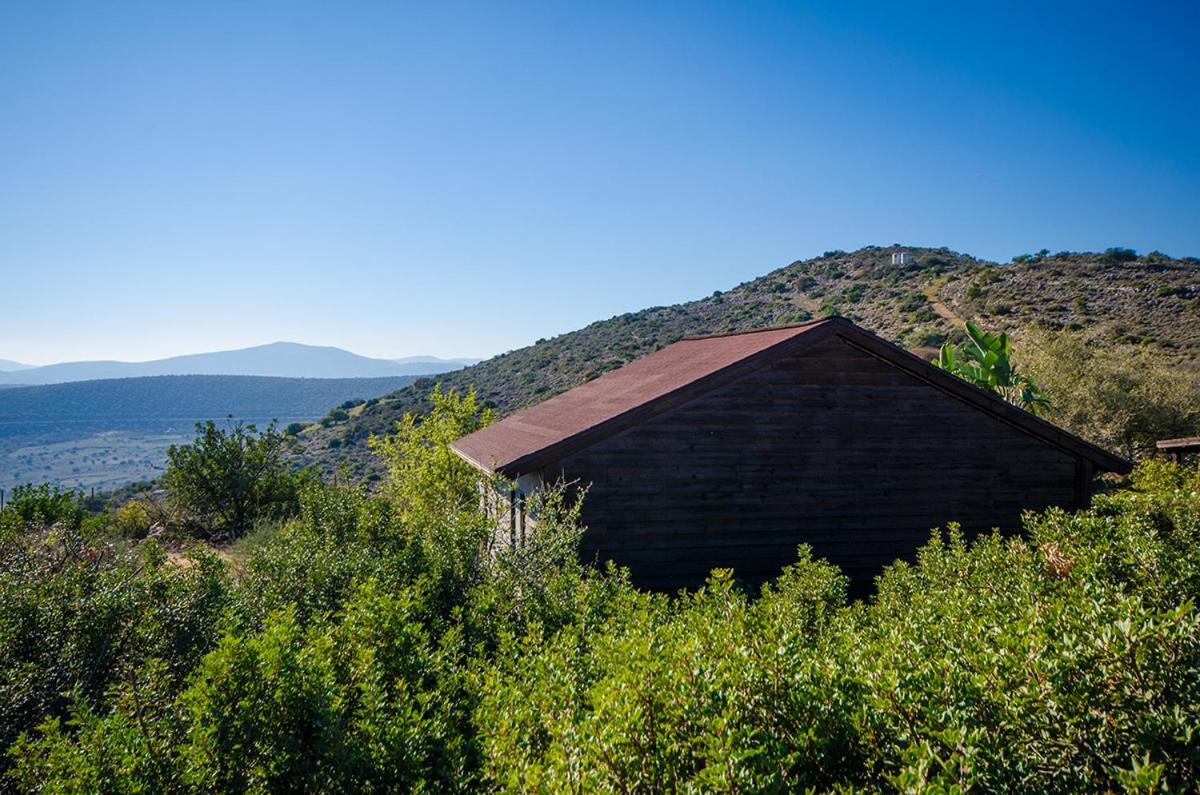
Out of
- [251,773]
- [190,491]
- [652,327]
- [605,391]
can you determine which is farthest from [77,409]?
[251,773]

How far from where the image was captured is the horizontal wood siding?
10.7 meters

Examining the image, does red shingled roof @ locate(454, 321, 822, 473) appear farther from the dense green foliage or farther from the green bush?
the green bush

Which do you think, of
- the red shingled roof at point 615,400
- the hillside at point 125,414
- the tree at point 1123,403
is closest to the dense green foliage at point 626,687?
the red shingled roof at point 615,400

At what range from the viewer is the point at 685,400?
35.6ft

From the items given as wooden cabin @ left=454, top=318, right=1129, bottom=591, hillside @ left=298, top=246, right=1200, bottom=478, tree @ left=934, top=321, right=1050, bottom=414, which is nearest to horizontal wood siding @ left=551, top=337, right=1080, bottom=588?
wooden cabin @ left=454, top=318, right=1129, bottom=591

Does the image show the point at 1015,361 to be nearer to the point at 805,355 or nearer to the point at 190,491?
the point at 805,355

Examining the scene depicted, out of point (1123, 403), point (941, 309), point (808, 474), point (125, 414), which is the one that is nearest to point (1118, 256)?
point (941, 309)

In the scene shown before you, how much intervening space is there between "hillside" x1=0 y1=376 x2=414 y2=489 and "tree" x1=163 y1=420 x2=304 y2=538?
4733 centimetres

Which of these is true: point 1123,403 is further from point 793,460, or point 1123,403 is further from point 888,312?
point 888,312

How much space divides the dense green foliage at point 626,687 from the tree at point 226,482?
1531 cm

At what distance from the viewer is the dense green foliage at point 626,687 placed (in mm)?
2773

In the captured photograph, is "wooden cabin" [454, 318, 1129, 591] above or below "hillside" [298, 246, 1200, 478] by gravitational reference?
below

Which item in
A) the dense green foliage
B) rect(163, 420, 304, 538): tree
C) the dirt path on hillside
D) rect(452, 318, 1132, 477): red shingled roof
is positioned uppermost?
the dirt path on hillside

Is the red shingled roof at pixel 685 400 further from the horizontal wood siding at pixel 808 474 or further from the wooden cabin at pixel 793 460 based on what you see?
the horizontal wood siding at pixel 808 474
